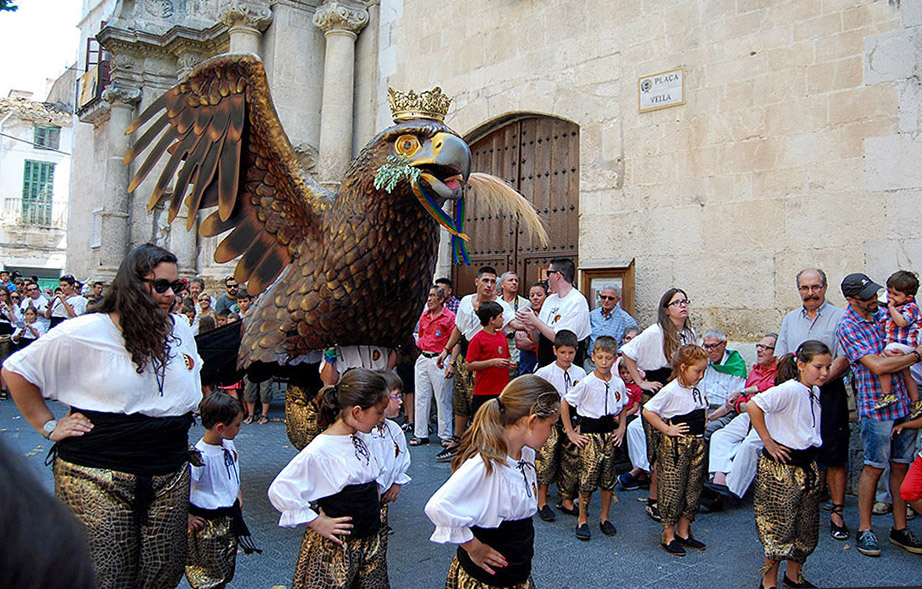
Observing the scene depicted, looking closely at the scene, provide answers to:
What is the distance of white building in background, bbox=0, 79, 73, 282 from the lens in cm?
3158

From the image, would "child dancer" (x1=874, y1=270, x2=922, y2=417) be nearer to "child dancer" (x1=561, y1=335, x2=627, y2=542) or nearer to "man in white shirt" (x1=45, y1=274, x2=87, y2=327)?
"child dancer" (x1=561, y1=335, x2=627, y2=542)

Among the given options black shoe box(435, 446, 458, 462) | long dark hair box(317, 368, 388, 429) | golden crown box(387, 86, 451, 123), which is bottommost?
black shoe box(435, 446, 458, 462)

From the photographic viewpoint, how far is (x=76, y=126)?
1953 centimetres

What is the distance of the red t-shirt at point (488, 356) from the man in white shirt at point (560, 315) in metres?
0.30

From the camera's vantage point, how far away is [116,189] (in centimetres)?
1556

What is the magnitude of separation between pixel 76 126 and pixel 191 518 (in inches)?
768

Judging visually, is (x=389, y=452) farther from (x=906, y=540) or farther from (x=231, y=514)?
(x=906, y=540)

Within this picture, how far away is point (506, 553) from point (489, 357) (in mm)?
3624

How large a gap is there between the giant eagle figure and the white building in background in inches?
1231

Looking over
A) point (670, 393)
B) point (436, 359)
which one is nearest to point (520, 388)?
point (670, 393)

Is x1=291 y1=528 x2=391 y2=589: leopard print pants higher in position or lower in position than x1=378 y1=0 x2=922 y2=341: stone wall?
lower

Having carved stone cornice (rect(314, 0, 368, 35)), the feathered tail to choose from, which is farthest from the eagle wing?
carved stone cornice (rect(314, 0, 368, 35))

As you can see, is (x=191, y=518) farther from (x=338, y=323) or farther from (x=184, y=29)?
(x=184, y=29)

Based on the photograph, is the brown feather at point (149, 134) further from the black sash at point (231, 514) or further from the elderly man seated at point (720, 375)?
the elderly man seated at point (720, 375)
